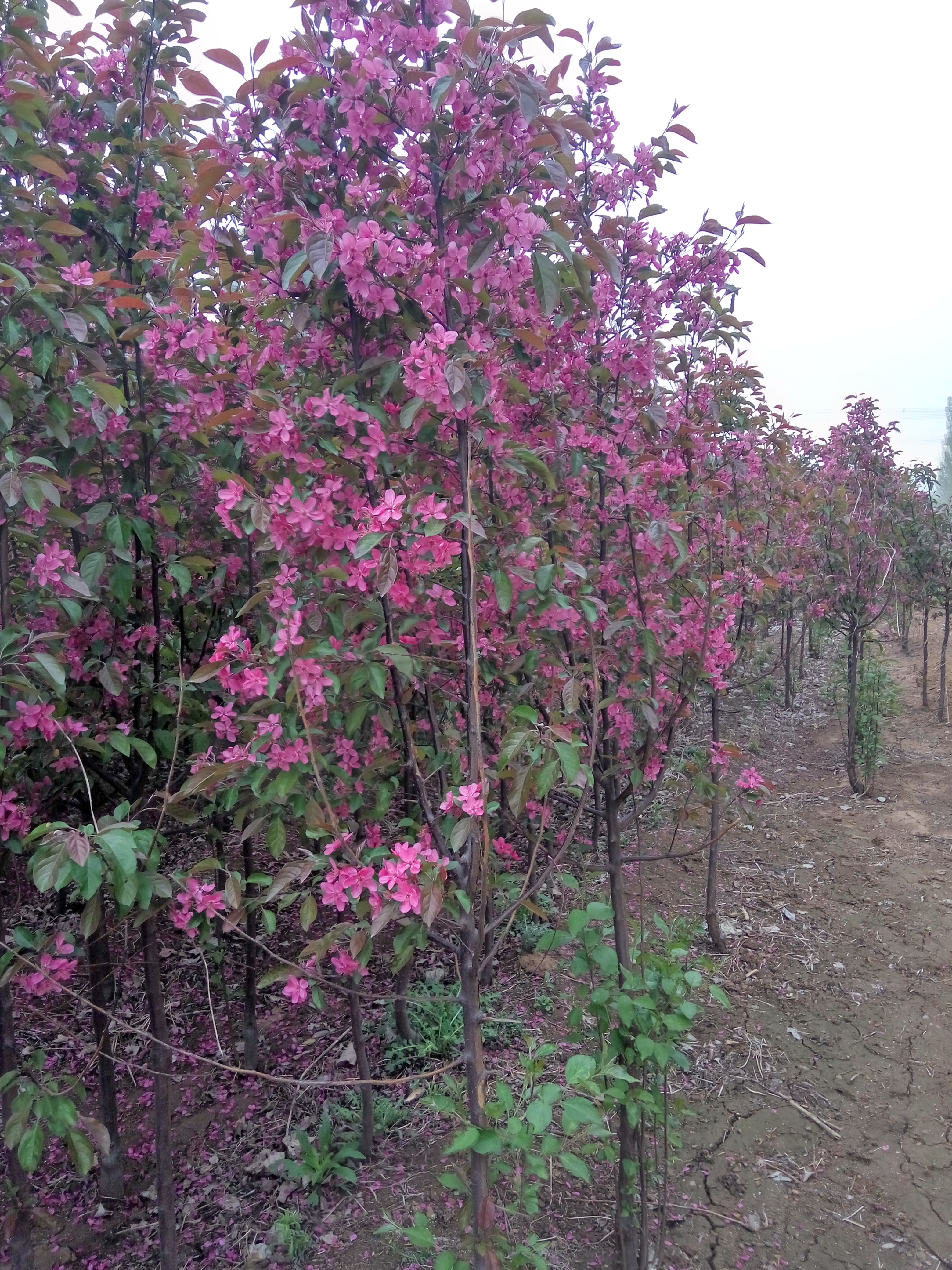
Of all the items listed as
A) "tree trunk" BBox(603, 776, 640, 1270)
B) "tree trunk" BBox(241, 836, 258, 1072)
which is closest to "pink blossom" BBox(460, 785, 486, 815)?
"tree trunk" BBox(603, 776, 640, 1270)

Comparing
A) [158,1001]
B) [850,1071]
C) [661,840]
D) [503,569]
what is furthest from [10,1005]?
[661,840]

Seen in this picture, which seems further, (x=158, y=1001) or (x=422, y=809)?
(x=158, y=1001)

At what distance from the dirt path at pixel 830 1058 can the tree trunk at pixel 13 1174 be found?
5.79 feet

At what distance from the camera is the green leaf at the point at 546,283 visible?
4.23 feet

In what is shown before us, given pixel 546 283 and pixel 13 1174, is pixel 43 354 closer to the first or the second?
pixel 546 283

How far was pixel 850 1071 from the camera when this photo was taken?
121 inches

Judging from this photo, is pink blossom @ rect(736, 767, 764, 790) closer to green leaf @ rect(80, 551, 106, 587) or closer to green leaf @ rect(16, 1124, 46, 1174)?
green leaf @ rect(80, 551, 106, 587)

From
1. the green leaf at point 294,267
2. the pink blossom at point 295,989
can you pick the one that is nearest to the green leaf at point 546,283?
the green leaf at point 294,267

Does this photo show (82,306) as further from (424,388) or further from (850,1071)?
(850,1071)

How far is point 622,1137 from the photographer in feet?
6.43

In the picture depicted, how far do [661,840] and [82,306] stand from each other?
14.6 feet

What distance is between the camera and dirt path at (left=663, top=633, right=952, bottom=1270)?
7.72ft

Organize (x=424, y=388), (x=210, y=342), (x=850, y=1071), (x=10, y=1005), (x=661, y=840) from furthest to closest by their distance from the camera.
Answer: (x=661, y=840), (x=850, y=1071), (x=10, y=1005), (x=210, y=342), (x=424, y=388)

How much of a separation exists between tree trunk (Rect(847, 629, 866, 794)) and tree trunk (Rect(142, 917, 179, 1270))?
17.1 ft
